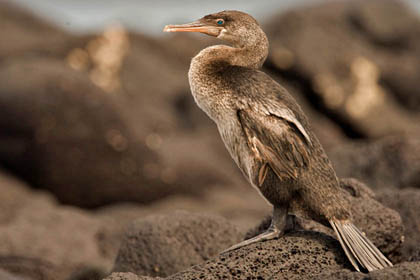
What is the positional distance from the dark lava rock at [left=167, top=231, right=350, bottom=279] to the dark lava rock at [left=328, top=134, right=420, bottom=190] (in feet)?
12.6

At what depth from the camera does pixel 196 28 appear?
519 cm

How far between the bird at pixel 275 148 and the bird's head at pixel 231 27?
3 cm

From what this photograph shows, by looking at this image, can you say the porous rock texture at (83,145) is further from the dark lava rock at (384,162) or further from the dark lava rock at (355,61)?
the dark lava rock at (355,61)

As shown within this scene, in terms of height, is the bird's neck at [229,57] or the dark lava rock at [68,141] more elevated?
the bird's neck at [229,57]

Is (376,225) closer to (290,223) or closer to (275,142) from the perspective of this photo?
(290,223)

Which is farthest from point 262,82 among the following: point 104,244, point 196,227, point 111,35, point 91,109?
point 111,35

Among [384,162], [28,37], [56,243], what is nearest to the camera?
[56,243]

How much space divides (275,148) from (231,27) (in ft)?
3.38

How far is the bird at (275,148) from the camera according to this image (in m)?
4.79

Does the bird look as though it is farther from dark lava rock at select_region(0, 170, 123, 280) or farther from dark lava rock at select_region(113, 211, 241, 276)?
dark lava rock at select_region(0, 170, 123, 280)

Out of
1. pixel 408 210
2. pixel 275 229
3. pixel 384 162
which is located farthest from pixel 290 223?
pixel 384 162

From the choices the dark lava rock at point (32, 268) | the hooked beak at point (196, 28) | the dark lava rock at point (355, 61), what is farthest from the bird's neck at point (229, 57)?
the dark lava rock at point (355, 61)

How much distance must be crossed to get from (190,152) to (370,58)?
20.1ft

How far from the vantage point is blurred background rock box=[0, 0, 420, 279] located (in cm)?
865
